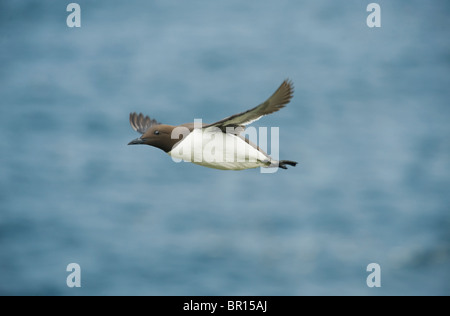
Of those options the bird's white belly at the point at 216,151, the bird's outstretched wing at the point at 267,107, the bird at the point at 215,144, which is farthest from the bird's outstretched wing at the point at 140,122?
the bird's outstretched wing at the point at 267,107

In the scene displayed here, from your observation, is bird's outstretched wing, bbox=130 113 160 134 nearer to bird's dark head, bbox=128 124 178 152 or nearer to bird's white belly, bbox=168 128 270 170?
bird's dark head, bbox=128 124 178 152

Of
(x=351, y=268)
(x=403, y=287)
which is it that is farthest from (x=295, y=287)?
(x=403, y=287)

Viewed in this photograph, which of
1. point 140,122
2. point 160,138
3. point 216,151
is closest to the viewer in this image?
point 216,151

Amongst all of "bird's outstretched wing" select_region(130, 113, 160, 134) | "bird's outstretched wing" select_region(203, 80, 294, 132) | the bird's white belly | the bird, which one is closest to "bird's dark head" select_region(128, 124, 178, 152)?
the bird

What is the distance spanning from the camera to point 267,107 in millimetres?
8773

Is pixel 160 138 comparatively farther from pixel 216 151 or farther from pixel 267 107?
pixel 267 107

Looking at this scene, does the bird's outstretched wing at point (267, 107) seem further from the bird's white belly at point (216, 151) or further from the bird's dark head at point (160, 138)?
the bird's dark head at point (160, 138)

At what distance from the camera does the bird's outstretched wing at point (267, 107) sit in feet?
28.2

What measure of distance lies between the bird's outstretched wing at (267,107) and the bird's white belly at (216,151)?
19cm

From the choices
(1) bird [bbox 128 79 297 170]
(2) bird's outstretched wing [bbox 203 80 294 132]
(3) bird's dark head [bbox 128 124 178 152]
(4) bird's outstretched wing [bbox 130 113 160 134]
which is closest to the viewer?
(2) bird's outstretched wing [bbox 203 80 294 132]

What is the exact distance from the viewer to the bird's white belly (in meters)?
9.17

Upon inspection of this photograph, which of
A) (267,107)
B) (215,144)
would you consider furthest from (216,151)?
(267,107)

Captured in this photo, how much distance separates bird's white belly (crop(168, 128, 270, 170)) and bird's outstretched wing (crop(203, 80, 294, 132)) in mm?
195

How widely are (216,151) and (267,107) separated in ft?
2.99
